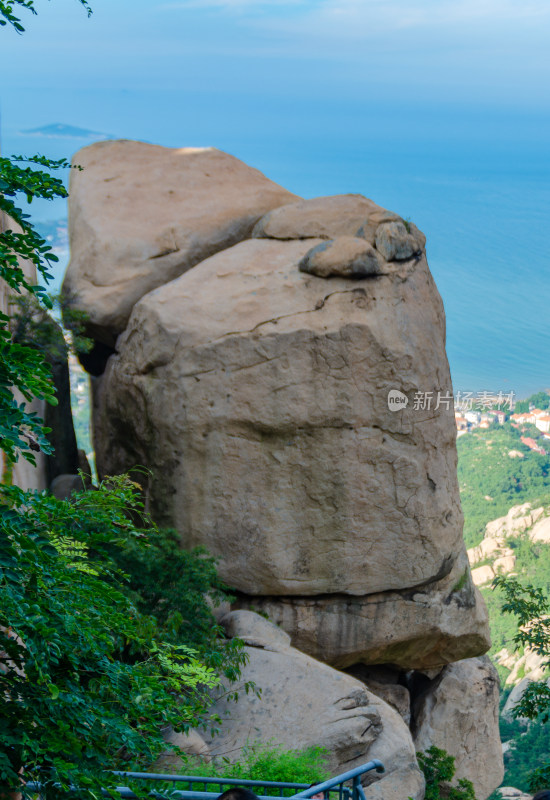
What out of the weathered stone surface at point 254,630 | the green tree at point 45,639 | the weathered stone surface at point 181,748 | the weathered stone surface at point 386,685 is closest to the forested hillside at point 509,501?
the weathered stone surface at point 386,685

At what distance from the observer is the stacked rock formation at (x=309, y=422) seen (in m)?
11.1

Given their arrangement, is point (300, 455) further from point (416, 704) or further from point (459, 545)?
point (416, 704)

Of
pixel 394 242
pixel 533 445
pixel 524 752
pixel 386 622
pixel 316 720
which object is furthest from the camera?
pixel 533 445

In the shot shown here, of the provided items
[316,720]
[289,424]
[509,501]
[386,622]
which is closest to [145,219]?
[289,424]

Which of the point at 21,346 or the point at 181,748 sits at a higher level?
the point at 21,346

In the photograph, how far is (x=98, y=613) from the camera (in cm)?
445

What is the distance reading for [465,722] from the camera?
43.8ft

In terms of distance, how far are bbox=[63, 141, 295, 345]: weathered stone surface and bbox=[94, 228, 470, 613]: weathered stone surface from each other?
1070 mm

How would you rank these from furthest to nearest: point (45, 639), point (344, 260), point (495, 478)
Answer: point (495, 478)
point (344, 260)
point (45, 639)

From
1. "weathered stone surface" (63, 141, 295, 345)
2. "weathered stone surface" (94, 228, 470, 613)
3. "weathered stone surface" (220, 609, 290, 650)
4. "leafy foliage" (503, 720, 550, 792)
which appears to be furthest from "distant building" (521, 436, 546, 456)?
"weathered stone surface" (220, 609, 290, 650)

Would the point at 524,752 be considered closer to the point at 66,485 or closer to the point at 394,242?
the point at 66,485

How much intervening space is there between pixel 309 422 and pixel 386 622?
305 cm

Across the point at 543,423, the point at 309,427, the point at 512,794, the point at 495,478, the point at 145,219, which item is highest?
the point at 543,423

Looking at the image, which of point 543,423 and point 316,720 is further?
point 543,423
